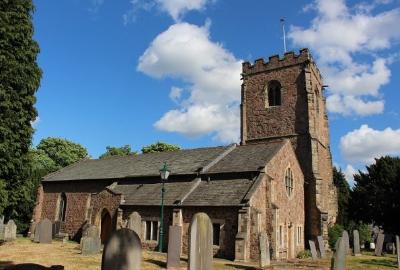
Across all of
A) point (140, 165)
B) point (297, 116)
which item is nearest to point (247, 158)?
point (140, 165)

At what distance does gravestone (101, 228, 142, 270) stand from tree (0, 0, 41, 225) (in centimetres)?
1252

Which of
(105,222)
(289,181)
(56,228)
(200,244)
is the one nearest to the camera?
(200,244)

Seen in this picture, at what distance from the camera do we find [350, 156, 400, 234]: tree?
31.0 m

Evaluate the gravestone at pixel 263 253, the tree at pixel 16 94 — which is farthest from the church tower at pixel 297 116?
the tree at pixel 16 94

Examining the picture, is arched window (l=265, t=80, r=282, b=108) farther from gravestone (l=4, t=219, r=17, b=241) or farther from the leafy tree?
the leafy tree

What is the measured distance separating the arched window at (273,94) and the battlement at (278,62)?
5.42 ft

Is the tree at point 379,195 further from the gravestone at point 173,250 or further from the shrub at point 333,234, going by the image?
the gravestone at point 173,250

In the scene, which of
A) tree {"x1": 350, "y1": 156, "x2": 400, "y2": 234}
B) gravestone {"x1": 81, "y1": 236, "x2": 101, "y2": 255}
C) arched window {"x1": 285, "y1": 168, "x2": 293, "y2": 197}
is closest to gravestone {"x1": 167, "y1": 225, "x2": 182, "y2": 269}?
gravestone {"x1": 81, "y1": 236, "x2": 101, "y2": 255}

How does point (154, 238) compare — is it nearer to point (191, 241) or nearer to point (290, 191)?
point (290, 191)

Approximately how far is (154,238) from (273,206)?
7.70 metres

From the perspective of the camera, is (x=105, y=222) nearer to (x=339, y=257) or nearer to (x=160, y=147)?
(x=339, y=257)

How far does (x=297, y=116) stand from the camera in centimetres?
3381

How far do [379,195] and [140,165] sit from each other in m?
20.3

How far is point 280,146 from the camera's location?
85.4 ft
